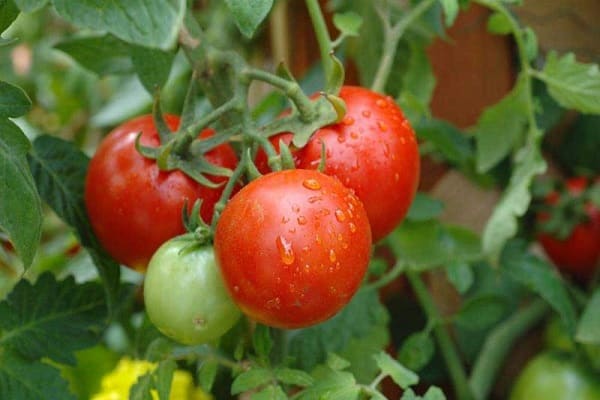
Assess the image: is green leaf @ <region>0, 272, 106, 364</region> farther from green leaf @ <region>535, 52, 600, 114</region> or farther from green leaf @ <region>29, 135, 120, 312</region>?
green leaf @ <region>535, 52, 600, 114</region>

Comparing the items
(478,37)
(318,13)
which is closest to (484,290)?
(478,37)

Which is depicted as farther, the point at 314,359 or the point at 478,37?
the point at 478,37

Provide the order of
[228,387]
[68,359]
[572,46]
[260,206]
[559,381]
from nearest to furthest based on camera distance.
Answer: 1. [260,206]
2. [68,359]
3. [228,387]
4. [559,381]
5. [572,46]

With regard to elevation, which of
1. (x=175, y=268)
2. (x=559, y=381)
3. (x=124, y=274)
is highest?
(x=175, y=268)

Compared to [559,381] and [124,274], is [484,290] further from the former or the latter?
[124,274]

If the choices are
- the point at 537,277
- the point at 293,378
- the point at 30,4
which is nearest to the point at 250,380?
the point at 293,378

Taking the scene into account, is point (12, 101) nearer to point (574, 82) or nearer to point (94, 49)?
point (94, 49)

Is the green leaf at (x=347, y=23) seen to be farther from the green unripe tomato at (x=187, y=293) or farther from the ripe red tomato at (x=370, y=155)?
the green unripe tomato at (x=187, y=293)
